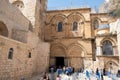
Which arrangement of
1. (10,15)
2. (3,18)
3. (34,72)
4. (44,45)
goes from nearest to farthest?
(3,18)
(10,15)
(34,72)
(44,45)

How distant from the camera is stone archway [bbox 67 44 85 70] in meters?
17.9

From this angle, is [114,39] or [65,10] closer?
[114,39]

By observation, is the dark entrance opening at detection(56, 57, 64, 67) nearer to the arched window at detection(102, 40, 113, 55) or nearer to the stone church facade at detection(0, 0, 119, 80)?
the stone church facade at detection(0, 0, 119, 80)

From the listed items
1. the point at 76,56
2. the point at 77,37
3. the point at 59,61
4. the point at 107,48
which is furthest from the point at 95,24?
the point at 59,61

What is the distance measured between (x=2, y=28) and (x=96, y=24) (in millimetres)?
13454

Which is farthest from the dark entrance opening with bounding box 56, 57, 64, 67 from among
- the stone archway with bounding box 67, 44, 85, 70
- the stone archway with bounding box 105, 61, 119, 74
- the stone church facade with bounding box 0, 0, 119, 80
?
the stone archway with bounding box 105, 61, 119, 74

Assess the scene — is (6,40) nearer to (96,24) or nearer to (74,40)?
(74,40)

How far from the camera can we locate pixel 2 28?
1178cm

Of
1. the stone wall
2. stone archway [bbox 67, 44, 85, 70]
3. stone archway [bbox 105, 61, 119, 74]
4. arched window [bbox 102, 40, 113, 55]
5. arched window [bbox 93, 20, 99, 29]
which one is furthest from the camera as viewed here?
arched window [bbox 93, 20, 99, 29]

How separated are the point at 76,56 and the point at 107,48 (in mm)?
4504

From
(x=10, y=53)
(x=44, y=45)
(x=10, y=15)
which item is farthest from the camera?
(x=44, y=45)

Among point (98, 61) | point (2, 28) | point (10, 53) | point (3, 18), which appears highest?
point (3, 18)

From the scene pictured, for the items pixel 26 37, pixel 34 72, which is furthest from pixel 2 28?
pixel 34 72

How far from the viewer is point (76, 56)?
59.5 ft
